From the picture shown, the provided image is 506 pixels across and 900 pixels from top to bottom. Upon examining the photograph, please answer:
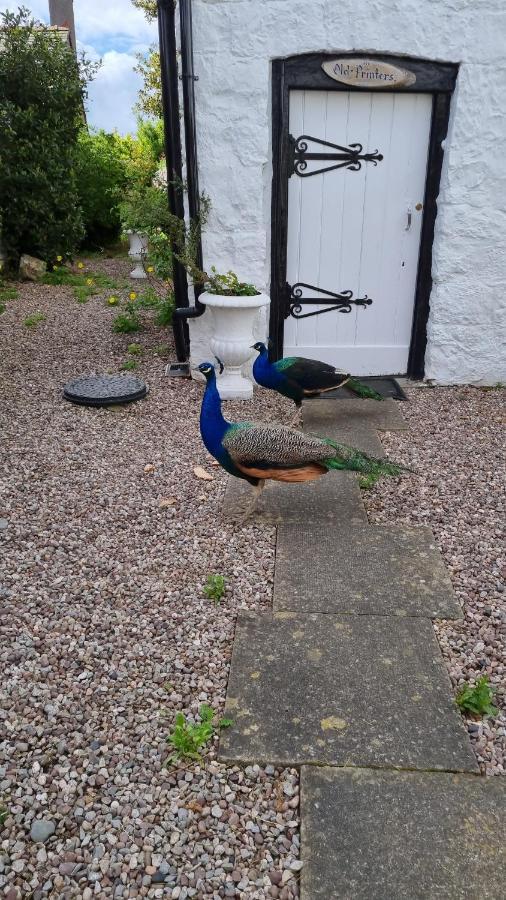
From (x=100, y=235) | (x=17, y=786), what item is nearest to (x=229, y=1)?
(x=17, y=786)

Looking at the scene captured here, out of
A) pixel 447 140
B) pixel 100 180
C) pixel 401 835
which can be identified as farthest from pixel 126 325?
pixel 100 180

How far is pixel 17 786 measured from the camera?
6.36ft

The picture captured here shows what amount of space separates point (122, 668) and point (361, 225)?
4.23m

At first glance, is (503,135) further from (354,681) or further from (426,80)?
(354,681)

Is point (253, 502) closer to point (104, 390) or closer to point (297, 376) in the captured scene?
point (297, 376)

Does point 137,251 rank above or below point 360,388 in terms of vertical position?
below

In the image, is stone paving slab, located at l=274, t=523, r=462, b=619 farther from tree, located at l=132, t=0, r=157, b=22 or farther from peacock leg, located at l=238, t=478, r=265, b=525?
tree, located at l=132, t=0, r=157, b=22

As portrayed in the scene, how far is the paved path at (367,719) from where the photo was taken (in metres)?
1.68

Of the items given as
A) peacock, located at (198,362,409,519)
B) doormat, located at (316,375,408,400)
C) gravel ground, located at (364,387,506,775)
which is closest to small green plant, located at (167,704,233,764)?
gravel ground, located at (364,387,506,775)

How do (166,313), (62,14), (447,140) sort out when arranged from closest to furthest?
(447,140)
(166,313)
(62,14)

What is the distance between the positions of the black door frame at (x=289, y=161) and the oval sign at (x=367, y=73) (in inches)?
1.5

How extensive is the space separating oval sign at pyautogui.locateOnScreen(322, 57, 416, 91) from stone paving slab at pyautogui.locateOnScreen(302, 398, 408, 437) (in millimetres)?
2393

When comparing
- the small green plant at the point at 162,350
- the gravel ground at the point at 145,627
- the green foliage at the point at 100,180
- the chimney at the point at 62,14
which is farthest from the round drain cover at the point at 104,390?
the chimney at the point at 62,14

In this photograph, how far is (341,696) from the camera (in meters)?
2.23
